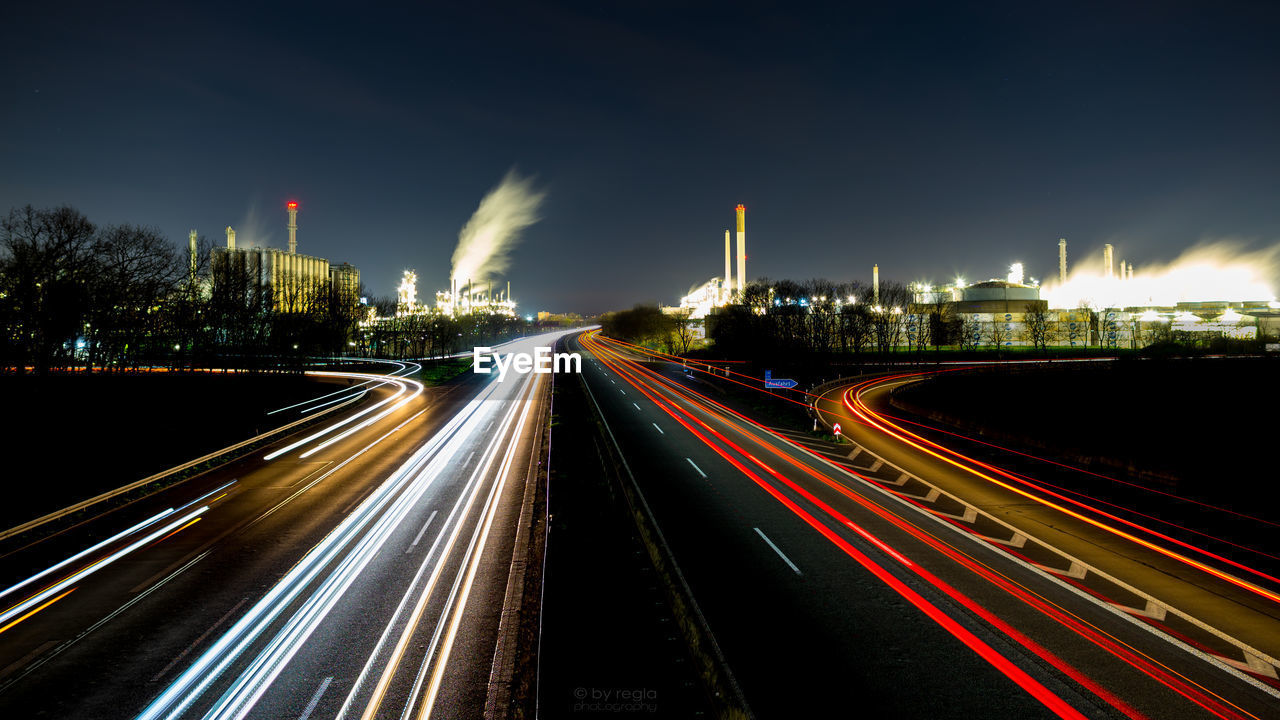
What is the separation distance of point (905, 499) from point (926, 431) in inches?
571

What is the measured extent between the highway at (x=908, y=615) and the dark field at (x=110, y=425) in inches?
787

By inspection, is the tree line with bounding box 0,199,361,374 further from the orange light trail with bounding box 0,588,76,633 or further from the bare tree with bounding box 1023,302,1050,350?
the bare tree with bounding box 1023,302,1050,350

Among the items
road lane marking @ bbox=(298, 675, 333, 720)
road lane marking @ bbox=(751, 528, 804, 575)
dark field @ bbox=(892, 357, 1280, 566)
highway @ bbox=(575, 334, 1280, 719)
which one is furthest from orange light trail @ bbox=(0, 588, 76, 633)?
dark field @ bbox=(892, 357, 1280, 566)

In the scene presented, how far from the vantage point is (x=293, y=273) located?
141 metres

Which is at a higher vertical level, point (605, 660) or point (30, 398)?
point (30, 398)

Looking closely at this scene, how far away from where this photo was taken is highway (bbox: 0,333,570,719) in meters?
8.84

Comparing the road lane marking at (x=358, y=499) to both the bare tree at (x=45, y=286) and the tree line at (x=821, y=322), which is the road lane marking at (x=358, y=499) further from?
the tree line at (x=821, y=322)

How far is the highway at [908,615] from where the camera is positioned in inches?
352

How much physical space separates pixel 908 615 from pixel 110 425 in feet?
124

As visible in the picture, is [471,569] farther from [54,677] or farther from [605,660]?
[54,677]

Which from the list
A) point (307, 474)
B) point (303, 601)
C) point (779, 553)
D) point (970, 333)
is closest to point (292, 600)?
point (303, 601)

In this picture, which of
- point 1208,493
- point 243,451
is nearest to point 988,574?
point 1208,493

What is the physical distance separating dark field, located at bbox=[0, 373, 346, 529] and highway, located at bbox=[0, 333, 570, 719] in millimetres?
3104

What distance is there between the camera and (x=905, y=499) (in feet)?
63.0
